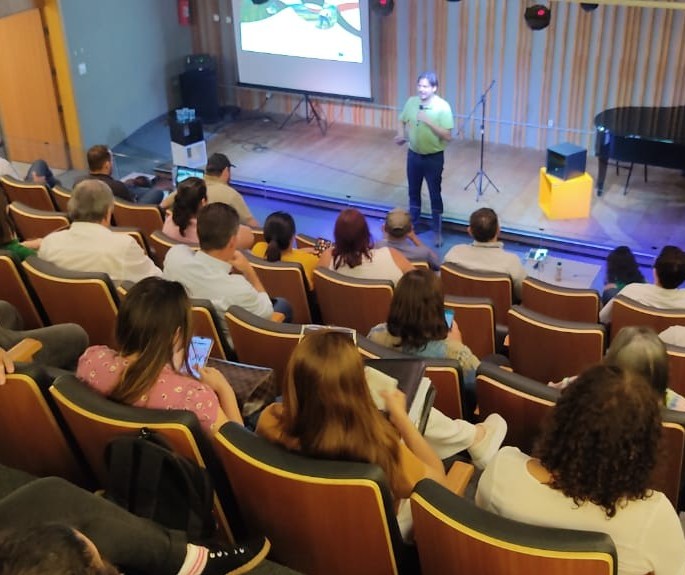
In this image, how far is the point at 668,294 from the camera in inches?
170

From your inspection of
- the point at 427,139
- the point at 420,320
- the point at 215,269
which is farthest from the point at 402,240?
the point at 420,320

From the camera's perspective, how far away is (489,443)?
279cm

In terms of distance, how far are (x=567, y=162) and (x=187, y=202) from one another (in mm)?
3827

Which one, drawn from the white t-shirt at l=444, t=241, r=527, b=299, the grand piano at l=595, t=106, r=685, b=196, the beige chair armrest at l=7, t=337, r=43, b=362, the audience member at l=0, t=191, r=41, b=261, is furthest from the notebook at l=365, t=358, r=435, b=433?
the grand piano at l=595, t=106, r=685, b=196

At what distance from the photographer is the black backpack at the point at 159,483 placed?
2236 mm

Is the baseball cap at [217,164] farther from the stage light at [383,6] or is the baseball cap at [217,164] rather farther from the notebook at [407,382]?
the notebook at [407,382]

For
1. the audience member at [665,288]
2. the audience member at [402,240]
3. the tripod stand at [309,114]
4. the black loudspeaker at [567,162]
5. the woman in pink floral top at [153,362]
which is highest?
the woman in pink floral top at [153,362]

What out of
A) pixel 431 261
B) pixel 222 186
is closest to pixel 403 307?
pixel 431 261

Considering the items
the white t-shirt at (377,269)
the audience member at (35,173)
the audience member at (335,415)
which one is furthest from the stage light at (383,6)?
the audience member at (335,415)

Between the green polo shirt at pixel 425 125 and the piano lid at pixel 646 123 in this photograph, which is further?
the piano lid at pixel 646 123

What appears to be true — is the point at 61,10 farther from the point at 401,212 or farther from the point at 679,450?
the point at 679,450

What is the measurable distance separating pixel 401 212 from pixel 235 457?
3.47m

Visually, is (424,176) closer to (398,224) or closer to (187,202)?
(398,224)

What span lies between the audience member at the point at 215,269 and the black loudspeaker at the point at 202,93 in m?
6.83
